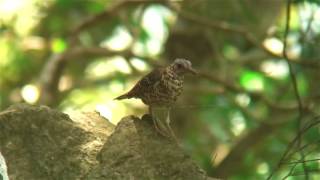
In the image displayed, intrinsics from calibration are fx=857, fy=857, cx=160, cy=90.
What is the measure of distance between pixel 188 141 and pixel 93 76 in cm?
202

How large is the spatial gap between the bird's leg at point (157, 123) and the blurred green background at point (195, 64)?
2459 millimetres

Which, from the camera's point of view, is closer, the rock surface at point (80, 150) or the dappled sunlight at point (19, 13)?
the rock surface at point (80, 150)

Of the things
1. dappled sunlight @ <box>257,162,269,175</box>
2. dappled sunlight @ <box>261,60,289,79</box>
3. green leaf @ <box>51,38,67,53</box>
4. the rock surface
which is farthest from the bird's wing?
dappled sunlight @ <box>261,60,289,79</box>

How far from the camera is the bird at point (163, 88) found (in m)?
4.81

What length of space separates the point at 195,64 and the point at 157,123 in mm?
4822

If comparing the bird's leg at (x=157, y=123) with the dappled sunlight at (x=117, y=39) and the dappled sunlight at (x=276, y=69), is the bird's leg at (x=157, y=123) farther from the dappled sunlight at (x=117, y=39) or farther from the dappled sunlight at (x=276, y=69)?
the dappled sunlight at (x=117, y=39)

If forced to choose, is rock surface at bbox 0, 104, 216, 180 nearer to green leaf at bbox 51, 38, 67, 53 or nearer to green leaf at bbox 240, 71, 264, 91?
green leaf at bbox 51, 38, 67, 53

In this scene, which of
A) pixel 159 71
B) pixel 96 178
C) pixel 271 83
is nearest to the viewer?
pixel 96 178

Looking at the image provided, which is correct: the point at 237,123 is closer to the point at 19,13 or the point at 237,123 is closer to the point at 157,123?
the point at 19,13

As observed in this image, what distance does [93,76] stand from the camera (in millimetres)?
10898

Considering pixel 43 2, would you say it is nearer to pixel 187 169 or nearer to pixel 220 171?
pixel 220 171

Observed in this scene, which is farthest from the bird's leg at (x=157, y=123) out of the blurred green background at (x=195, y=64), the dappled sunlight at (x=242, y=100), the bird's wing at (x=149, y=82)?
the dappled sunlight at (x=242, y=100)

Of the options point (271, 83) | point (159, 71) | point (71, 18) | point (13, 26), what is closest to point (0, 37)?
point (13, 26)

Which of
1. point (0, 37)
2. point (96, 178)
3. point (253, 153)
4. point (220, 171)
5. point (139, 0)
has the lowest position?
point (96, 178)
